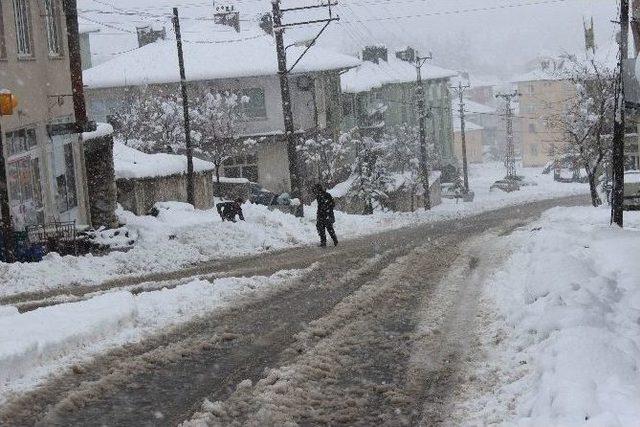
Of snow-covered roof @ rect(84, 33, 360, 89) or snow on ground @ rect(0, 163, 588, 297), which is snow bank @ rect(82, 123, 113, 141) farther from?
snow-covered roof @ rect(84, 33, 360, 89)

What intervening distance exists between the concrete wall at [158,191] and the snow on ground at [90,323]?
52.8 feet

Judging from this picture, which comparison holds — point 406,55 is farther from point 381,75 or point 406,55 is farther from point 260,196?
point 260,196

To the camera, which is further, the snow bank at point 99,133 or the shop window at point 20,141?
the snow bank at point 99,133

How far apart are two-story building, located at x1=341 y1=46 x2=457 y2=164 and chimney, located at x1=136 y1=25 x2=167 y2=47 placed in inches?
462

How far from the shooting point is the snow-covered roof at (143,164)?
2986cm

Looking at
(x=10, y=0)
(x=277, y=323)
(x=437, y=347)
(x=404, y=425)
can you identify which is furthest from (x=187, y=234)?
(x=404, y=425)

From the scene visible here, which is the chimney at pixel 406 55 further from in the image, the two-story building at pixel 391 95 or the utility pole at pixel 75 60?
the utility pole at pixel 75 60

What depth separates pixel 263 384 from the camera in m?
8.35

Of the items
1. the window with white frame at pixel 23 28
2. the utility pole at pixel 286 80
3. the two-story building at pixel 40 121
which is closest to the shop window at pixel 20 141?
the two-story building at pixel 40 121

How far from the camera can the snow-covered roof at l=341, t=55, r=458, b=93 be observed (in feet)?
191

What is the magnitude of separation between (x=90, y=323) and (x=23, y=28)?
13.4 metres

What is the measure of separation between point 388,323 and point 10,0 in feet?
45.9

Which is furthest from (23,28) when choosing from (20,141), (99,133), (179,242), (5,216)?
(5,216)

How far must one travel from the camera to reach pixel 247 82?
143 feet
